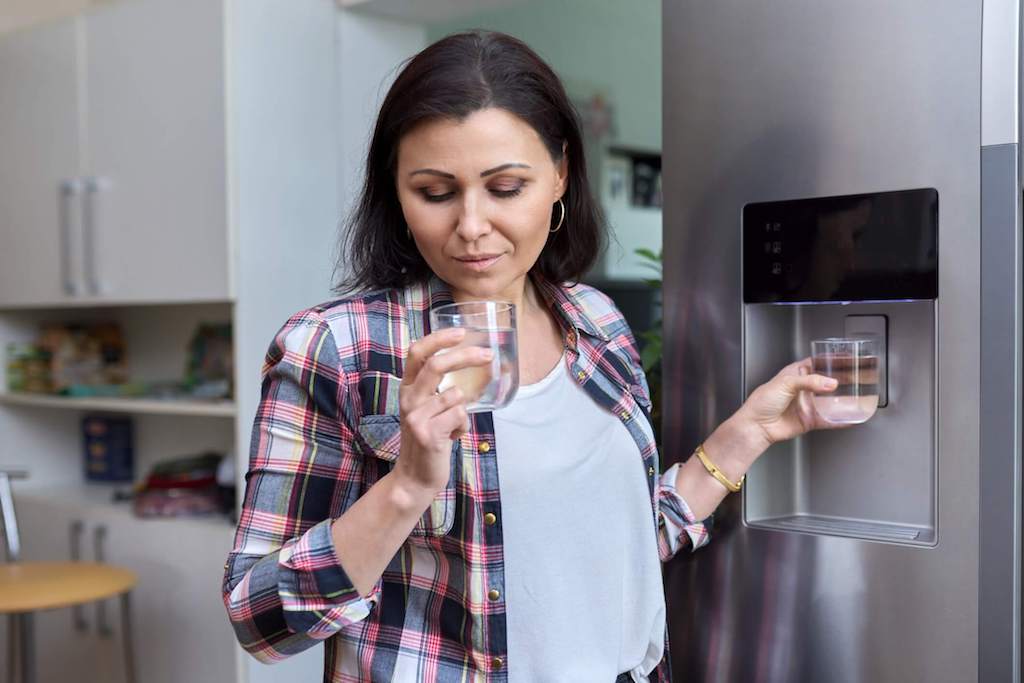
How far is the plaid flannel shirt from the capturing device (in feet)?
3.47

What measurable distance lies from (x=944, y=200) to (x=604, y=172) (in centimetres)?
254

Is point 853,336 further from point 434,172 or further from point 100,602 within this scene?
point 100,602

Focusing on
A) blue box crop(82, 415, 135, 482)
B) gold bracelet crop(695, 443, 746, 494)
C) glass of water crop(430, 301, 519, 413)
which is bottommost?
blue box crop(82, 415, 135, 482)

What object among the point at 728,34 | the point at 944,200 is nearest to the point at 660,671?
the point at 944,200

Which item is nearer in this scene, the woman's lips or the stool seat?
the woman's lips

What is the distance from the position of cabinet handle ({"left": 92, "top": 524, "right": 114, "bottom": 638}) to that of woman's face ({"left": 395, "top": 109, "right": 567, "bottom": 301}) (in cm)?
197

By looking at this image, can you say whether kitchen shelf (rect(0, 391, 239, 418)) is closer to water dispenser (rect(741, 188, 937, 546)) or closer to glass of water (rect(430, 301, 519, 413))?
water dispenser (rect(741, 188, 937, 546))

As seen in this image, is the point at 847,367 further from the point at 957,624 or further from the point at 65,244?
the point at 65,244

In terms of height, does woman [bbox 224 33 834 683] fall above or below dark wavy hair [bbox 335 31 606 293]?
below

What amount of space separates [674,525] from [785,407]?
8.5 inches

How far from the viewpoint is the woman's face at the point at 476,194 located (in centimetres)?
110

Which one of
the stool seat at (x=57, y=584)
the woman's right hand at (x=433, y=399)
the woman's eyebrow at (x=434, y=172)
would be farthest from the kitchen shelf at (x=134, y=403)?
the woman's right hand at (x=433, y=399)

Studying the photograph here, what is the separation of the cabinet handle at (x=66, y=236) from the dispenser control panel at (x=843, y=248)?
2019mm

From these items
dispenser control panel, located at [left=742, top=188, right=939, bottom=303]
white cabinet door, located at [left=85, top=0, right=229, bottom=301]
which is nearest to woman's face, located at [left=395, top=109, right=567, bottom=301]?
dispenser control panel, located at [left=742, top=188, right=939, bottom=303]
